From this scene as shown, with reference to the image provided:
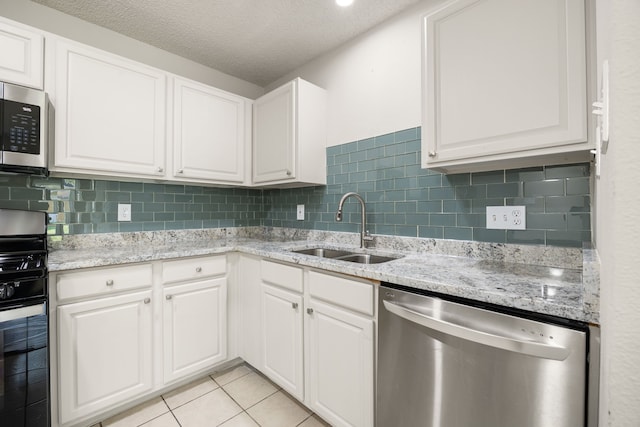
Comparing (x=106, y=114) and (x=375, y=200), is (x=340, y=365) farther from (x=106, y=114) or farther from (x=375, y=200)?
(x=106, y=114)

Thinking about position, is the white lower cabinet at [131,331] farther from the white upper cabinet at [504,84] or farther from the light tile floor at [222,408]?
the white upper cabinet at [504,84]

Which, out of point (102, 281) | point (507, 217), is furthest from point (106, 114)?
point (507, 217)

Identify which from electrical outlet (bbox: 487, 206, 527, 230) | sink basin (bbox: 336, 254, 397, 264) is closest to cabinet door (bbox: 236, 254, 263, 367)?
sink basin (bbox: 336, 254, 397, 264)

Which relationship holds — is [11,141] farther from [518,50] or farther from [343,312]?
[518,50]

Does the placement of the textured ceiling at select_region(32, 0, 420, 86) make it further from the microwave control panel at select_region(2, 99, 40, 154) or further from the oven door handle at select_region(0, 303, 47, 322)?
the oven door handle at select_region(0, 303, 47, 322)

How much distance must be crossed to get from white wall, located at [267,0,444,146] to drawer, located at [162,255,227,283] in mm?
1269

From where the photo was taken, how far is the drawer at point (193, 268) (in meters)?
1.77

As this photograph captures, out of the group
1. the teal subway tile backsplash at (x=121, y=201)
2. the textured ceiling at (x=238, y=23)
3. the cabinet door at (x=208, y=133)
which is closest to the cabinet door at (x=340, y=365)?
the cabinet door at (x=208, y=133)

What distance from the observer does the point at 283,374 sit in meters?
1.70

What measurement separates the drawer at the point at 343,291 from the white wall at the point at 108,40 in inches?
82.8

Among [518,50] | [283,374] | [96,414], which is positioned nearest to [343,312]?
[283,374]

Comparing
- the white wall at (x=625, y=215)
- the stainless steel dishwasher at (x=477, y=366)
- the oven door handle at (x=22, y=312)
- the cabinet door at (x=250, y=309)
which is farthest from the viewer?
the cabinet door at (x=250, y=309)

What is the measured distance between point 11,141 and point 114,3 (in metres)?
1.06

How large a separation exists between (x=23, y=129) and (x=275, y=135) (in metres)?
1.45
